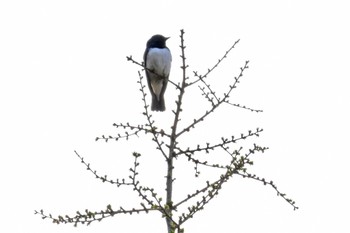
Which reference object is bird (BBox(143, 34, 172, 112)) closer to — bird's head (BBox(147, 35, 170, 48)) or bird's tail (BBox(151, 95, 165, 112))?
bird's tail (BBox(151, 95, 165, 112))

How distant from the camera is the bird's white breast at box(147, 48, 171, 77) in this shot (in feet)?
35.2

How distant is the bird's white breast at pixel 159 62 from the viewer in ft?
35.2

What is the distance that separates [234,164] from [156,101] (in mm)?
5620

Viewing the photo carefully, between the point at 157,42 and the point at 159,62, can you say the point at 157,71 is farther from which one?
the point at 157,42

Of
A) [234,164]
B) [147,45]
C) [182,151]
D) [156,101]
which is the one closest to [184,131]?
[182,151]

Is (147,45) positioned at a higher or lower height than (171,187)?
higher

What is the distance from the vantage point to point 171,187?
16.4 ft

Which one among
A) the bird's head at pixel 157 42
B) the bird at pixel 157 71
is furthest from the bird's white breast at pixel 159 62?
the bird's head at pixel 157 42

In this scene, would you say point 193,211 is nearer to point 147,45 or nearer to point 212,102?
point 212,102

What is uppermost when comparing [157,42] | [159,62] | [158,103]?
[157,42]

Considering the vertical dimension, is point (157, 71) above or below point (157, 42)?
below

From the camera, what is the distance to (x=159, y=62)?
1080 cm

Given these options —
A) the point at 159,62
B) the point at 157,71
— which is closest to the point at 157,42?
the point at 159,62

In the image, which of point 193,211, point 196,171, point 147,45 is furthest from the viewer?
point 147,45
